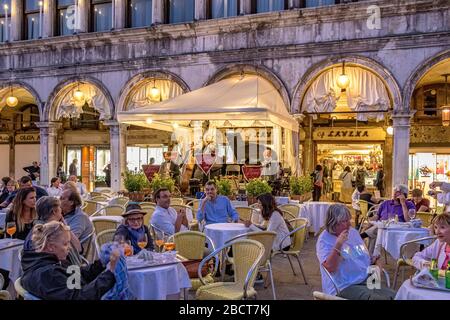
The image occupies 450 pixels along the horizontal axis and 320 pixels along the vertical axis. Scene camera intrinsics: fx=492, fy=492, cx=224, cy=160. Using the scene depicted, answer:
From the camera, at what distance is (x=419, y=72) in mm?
12453

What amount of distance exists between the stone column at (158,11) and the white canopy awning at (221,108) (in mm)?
4670

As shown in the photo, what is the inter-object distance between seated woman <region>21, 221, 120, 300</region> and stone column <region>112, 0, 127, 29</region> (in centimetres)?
1336

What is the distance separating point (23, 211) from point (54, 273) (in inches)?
103

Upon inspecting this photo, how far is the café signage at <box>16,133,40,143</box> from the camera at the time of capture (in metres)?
23.1

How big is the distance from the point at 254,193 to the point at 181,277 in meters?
6.09

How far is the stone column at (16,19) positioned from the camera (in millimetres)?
17578

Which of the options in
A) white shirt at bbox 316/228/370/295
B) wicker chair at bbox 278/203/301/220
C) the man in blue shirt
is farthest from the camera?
wicker chair at bbox 278/203/301/220

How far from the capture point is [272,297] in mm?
6199

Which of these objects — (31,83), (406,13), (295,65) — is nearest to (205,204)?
(295,65)

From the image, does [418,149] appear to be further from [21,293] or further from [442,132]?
[21,293]

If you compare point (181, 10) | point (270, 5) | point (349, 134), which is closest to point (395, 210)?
point (270, 5)

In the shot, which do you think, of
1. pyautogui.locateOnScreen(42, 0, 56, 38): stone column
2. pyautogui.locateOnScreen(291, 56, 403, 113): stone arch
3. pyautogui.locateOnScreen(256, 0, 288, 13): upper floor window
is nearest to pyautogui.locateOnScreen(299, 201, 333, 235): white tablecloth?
pyautogui.locateOnScreen(291, 56, 403, 113): stone arch

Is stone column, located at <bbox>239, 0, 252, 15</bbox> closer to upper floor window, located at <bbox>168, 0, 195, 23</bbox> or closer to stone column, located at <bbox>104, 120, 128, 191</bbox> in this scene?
upper floor window, located at <bbox>168, 0, 195, 23</bbox>
